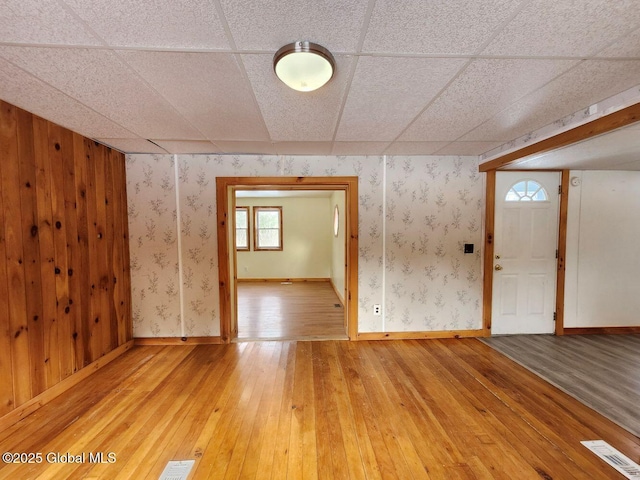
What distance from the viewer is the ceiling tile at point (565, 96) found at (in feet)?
4.56

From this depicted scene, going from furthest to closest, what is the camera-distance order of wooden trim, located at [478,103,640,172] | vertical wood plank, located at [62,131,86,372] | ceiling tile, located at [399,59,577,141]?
vertical wood plank, located at [62,131,86,372], wooden trim, located at [478,103,640,172], ceiling tile, located at [399,59,577,141]

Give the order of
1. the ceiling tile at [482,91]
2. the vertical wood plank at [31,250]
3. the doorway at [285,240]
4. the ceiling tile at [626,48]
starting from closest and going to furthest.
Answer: the ceiling tile at [626,48] → the ceiling tile at [482,91] → the vertical wood plank at [31,250] → the doorway at [285,240]

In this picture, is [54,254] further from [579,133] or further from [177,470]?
[579,133]

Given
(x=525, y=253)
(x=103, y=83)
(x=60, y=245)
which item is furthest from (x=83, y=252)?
(x=525, y=253)

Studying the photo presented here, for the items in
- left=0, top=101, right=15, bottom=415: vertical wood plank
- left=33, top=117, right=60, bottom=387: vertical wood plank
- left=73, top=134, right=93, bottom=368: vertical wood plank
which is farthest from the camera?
left=73, top=134, right=93, bottom=368: vertical wood plank

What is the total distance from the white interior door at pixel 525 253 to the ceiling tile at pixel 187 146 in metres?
3.40

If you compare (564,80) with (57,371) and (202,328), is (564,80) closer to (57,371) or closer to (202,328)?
(202,328)

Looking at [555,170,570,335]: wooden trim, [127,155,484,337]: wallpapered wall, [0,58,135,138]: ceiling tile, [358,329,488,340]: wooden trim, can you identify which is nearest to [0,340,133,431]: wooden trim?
[127,155,484,337]: wallpapered wall

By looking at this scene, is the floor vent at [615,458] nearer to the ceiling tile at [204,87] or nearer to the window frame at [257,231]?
the ceiling tile at [204,87]

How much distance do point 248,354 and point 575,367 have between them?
3.26m

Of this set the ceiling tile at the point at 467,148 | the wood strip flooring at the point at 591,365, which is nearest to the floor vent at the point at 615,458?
the wood strip flooring at the point at 591,365

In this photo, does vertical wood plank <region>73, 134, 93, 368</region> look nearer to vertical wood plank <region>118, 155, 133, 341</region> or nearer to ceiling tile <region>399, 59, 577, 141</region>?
vertical wood plank <region>118, 155, 133, 341</region>

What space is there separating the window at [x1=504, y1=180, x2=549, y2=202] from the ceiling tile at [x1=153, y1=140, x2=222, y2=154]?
351 centimetres

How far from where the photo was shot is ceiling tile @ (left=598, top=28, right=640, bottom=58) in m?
1.15
